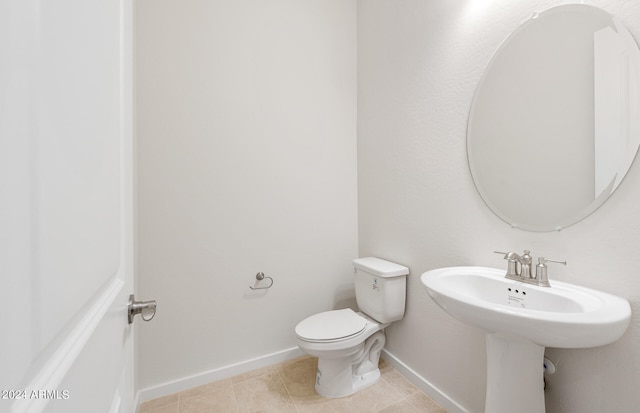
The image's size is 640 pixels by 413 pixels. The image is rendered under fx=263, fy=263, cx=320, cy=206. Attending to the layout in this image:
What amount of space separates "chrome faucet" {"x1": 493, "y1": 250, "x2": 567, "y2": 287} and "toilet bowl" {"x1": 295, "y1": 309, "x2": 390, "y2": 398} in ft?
2.82

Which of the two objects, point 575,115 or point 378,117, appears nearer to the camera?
point 575,115

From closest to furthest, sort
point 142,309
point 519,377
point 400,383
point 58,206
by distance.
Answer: point 58,206
point 142,309
point 519,377
point 400,383

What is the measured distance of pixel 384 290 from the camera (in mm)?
1634

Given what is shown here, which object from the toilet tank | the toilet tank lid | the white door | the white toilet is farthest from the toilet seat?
the white door

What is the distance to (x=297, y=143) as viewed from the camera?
6.44 feet

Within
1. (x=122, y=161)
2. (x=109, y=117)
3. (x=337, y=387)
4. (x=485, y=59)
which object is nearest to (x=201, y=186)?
(x=122, y=161)

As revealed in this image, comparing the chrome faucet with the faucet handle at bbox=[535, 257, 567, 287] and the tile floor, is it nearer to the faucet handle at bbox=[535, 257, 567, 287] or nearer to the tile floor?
the faucet handle at bbox=[535, 257, 567, 287]

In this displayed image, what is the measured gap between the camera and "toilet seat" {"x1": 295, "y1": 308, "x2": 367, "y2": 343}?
1.47m

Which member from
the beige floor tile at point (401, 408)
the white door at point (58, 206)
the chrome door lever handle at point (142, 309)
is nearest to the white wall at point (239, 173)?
the beige floor tile at point (401, 408)

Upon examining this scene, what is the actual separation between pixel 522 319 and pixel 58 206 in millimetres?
1035

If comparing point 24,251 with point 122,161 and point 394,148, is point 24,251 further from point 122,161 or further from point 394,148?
point 394,148

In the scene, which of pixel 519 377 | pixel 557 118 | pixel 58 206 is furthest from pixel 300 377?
pixel 557 118

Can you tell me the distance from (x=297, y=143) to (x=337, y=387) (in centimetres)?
161

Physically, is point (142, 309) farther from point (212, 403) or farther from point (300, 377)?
point (300, 377)
